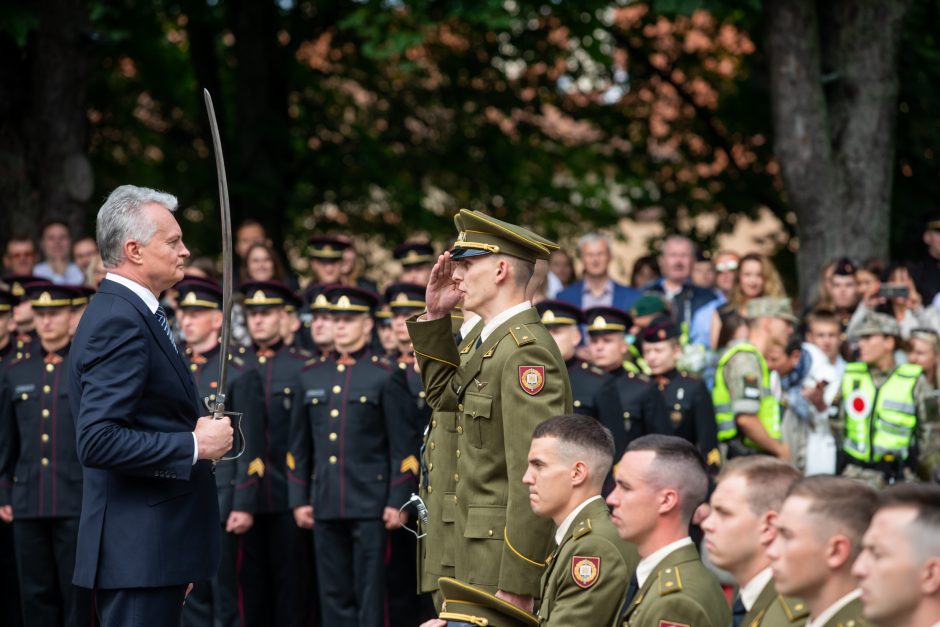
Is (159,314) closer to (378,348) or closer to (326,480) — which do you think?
(326,480)

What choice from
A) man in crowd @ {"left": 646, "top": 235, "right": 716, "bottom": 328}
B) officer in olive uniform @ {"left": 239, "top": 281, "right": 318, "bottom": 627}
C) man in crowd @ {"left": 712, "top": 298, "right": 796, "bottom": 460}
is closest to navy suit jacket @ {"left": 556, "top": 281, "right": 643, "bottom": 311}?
man in crowd @ {"left": 646, "top": 235, "right": 716, "bottom": 328}

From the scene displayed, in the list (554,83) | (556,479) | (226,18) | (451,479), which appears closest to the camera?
(556,479)

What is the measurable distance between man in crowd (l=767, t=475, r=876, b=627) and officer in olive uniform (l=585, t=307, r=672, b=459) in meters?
5.11

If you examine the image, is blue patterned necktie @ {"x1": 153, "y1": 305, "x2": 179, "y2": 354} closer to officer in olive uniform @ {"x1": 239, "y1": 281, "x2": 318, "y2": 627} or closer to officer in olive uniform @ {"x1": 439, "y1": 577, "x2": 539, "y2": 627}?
officer in olive uniform @ {"x1": 439, "y1": 577, "x2": 539, "y2": 627}

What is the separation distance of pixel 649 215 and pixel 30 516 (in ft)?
38.5

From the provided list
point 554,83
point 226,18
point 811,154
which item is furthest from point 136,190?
point 554,83

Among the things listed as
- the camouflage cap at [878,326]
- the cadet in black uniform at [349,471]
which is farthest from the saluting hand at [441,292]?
the camouflage cap at [878,326]

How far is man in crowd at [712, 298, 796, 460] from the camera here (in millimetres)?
9453

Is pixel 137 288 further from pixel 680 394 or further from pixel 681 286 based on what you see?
pixel 681 286

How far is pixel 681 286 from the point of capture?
11.7m

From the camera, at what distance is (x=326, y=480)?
905cm

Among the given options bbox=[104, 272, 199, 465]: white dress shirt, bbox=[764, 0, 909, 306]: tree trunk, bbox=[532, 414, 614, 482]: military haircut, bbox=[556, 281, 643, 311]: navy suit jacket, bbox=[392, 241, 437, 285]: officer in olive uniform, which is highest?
bbox=[764, 0, 909, 306]: tree trunk

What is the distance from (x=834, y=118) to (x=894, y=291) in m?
2.95

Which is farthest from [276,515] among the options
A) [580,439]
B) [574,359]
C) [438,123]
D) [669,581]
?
[438,123]
